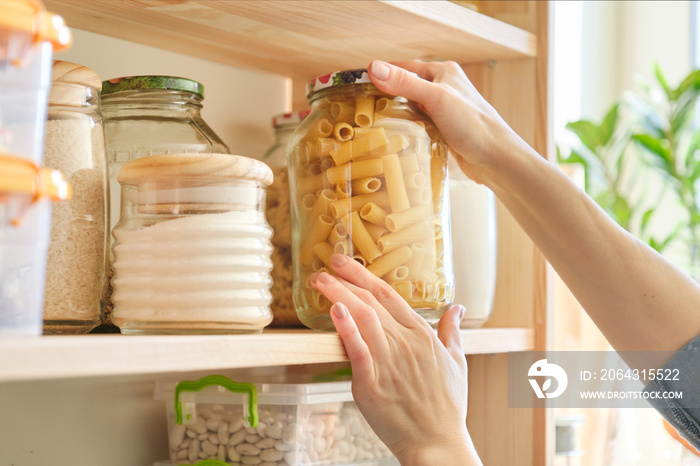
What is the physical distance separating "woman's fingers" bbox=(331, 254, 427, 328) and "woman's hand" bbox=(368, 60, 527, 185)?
0.63 ft

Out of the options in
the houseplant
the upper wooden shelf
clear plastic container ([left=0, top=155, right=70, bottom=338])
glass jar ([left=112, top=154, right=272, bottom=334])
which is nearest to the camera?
clear plastic container ([left=0, top=155, right=70, bottom=338])

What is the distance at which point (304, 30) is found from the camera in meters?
0.94

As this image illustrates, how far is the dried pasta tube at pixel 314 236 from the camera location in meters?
0.78

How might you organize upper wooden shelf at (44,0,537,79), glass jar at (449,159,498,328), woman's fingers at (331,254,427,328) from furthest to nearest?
glass jar at (449,159,498,328) < upper wooden shelf at (44,0,537,79) < woman's fingers at (331,254,427,328)

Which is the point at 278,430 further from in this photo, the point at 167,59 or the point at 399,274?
the point at 167,59

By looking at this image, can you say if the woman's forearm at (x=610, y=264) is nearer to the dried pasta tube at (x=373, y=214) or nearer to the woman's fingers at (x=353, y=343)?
the dried pasta tube at (x=373, y=214)

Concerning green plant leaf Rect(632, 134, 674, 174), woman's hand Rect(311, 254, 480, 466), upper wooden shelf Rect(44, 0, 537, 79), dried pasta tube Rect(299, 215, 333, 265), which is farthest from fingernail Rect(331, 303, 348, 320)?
green plant leaf Rect(632, 134, 674, 174)

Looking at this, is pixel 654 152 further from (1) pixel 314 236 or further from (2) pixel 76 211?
(2) pixel 76 211

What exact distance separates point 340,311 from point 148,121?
29cm

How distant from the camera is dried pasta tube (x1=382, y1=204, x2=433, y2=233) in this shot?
2.51 feet

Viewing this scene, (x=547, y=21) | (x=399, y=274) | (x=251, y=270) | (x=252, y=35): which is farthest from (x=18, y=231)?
(x=547, y=21)

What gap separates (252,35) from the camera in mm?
962

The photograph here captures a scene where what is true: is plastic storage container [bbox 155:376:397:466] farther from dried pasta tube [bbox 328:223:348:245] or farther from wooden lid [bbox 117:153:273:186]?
wooden lid [bbox 117:153:273:186]

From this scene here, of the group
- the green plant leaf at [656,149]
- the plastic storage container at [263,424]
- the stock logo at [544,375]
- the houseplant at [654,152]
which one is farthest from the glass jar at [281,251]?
the green plant leaf at [656,149]
